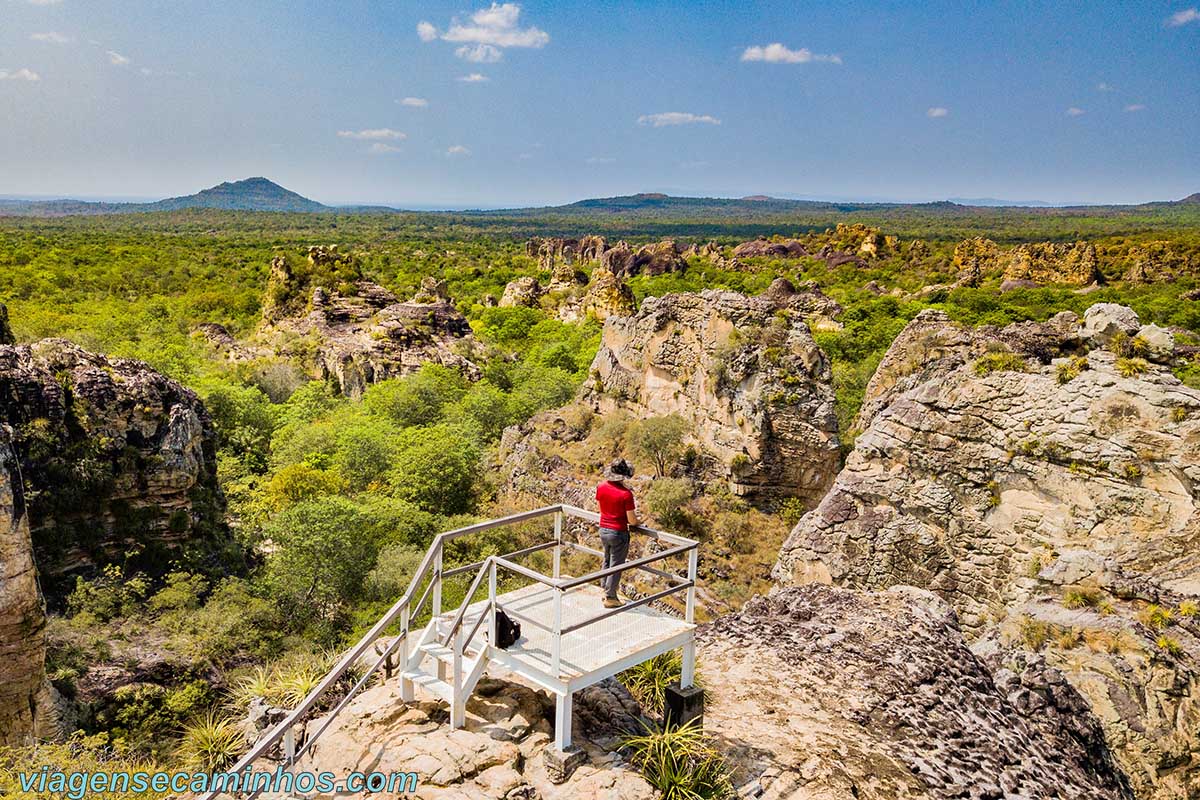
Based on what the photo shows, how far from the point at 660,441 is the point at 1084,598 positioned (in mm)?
13915

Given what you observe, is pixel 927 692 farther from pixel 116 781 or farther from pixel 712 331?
pixel 712 331

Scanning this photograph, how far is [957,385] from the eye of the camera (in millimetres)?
14477

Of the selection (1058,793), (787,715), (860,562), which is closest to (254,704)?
(787,715)

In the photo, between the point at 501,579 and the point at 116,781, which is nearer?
the point at 116,781

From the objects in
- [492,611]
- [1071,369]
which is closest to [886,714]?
[492,611]

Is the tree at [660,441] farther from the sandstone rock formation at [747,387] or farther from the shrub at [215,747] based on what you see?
the shrub at [215,747]

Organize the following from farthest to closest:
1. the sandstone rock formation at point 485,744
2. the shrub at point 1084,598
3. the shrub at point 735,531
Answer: the shrub at point 735,531, the shrub at point 1084,598, the sandstone rock formation at point 485,744

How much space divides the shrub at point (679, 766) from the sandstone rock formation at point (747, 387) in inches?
A: 629

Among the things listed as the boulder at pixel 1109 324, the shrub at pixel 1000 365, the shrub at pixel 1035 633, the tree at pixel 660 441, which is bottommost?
the tree at pixel 660 441

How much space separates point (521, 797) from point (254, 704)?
376cm

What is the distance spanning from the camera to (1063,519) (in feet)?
41.7

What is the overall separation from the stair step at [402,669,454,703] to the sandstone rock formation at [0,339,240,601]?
12.8 metres

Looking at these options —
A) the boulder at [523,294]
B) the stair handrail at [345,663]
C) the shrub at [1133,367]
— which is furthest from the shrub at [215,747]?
the boulder at [523,294]

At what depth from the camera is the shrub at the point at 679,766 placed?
6422 millimetres
